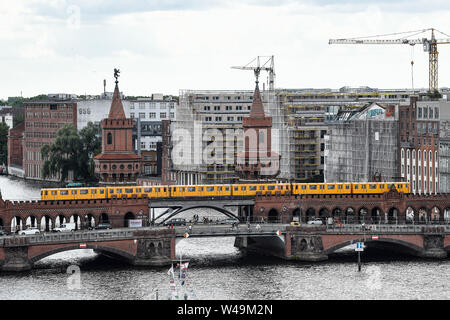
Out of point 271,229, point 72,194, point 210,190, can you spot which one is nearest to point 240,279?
point 271,229

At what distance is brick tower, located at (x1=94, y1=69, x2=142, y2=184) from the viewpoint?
196m

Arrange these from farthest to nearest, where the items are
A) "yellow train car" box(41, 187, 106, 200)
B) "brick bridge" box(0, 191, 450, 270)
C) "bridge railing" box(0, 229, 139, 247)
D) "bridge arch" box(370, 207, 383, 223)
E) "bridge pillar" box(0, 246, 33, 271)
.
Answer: "bridge arch" box(370, 207, 383, 223), "yellow train car" box(41, 187, 106, 200), "brick bridge" box(0, 191, 450, 270), "bridge railing" box(0, 229, 139, 247), "bridge pillar" box(0, 246, 33, 271)

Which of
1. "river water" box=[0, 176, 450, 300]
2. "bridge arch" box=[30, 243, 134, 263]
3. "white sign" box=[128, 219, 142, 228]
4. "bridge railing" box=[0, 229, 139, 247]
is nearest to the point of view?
"river water" box=[0, 176, 450, 300]

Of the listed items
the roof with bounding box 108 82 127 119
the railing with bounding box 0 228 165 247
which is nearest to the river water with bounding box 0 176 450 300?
the railing with bounding box 0 228 165 247

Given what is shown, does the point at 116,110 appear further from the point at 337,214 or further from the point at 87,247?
the point at 87,247

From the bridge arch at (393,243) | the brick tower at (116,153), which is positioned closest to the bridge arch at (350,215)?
the bridge arch at (393,243)

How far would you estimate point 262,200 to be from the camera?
613 feet

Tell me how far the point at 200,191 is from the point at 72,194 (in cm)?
1832

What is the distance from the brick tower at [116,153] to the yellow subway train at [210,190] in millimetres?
12708

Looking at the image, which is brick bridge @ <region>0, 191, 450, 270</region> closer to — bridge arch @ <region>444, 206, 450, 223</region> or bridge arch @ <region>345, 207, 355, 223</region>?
bridge arch @ <region>444, 206, 450, 223</region>

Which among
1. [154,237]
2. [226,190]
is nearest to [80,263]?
[154,237]

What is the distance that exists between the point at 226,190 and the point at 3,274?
136 feet

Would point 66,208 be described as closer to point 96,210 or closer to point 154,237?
point 96,210

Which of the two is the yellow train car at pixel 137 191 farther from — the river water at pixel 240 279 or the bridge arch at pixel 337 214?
the bridge arch at pixel 337 214
